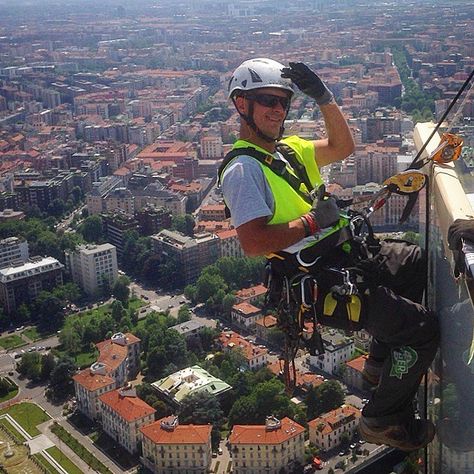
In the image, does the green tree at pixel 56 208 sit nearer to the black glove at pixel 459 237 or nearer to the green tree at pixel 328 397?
the green tree at pixel 328 397

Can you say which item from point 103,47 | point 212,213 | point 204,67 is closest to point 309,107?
point 212,213

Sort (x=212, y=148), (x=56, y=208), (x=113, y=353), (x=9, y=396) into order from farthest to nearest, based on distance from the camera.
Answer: (x=212, y=148), (x=56, y=208), (x=113, y=353), (x=9, y=396)

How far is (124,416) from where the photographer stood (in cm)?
652

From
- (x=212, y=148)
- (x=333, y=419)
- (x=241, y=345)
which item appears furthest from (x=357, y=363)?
(x=212, y=148)

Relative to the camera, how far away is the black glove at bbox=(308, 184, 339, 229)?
4.01 ft

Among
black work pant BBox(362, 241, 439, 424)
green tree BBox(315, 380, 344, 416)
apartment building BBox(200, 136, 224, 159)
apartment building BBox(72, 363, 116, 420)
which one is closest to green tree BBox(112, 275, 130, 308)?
apartment building BBox(72, 363, 116, 420)

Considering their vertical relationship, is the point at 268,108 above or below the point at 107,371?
above

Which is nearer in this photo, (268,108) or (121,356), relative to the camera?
(268,108)

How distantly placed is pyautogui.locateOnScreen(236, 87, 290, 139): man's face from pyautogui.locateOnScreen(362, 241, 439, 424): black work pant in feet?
0.88

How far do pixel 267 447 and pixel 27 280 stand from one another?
5.24m

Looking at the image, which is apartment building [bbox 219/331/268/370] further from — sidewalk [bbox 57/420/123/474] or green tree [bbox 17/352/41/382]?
green tree [bbox 17/352/41/382]

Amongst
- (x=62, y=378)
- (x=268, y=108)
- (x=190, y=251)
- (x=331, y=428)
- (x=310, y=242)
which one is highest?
(x=268, y=108)

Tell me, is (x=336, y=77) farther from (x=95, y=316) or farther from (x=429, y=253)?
(x=429, y=253)

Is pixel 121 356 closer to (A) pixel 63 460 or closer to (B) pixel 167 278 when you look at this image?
(A) pixel 63 460
